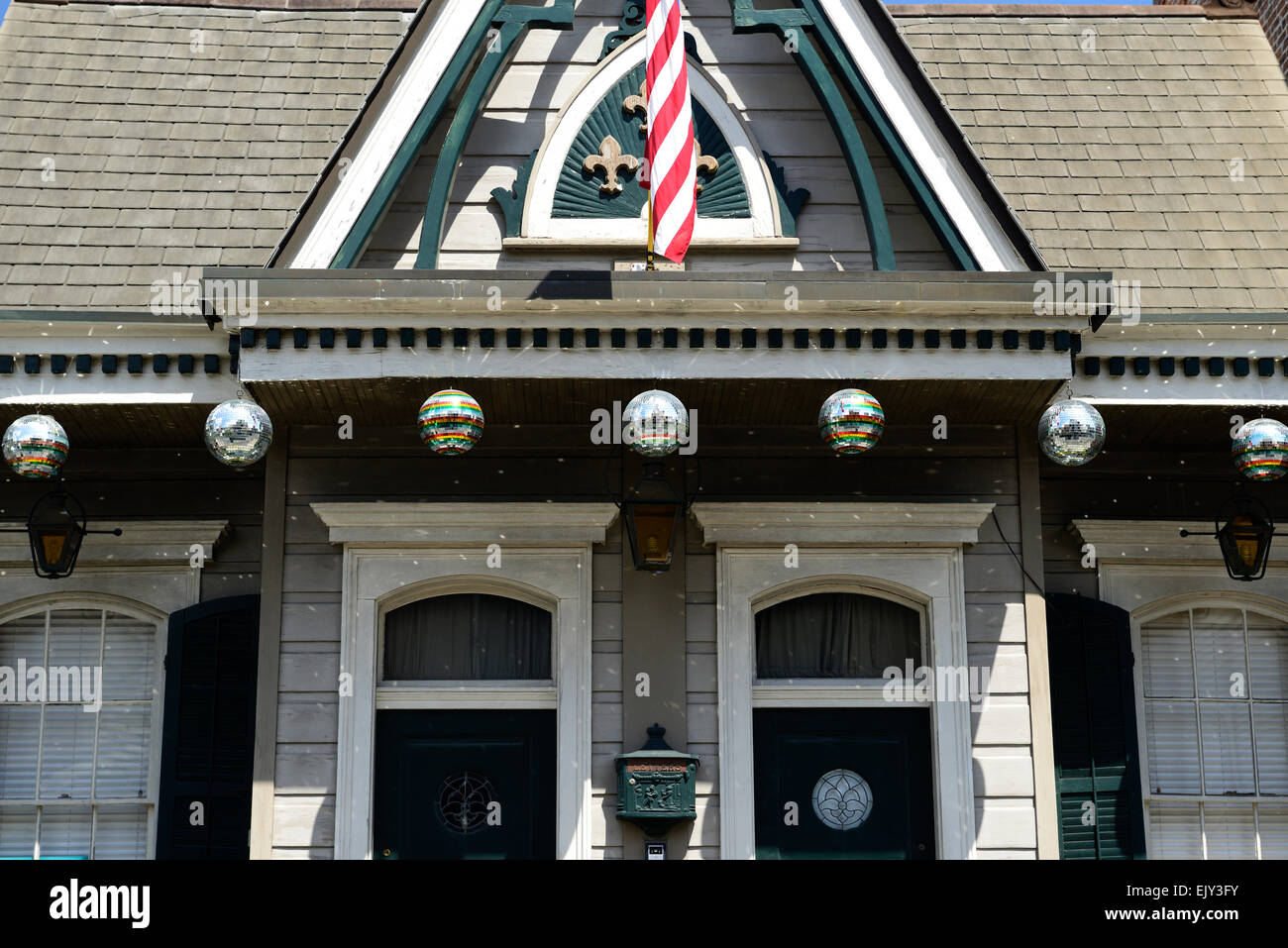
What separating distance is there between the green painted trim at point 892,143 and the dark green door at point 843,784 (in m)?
2.56

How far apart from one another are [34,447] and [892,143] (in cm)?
474

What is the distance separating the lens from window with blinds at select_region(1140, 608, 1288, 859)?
8812 millimetres

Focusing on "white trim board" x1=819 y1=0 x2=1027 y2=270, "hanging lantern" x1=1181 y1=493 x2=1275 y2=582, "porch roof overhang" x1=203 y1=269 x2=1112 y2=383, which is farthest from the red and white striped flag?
"hanging lantern" x1=1181 y1=493 x2=1275 y2=582

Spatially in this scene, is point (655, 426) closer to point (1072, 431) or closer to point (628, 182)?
point (1072, 431)

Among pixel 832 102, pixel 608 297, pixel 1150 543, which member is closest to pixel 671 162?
pixel 608 297

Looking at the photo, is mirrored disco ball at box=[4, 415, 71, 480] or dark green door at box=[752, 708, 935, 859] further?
dark green door at box=[752, 708, 935, 859]

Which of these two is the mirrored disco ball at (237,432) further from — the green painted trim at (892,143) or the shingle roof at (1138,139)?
the shingle roof at (1138,139)

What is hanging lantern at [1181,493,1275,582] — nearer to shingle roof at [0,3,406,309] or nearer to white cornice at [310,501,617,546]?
white cornice at [310,501,617,546]

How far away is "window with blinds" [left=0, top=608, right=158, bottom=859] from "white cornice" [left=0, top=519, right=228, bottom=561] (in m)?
0.35

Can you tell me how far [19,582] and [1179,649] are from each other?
677 centimetres

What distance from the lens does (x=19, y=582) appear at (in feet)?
28.8

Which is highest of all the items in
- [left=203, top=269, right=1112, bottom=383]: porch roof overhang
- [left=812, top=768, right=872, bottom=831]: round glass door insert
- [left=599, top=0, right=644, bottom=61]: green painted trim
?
[left=599, top=0, right=644, bottom=61]: green painted trim

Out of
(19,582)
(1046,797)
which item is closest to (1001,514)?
(1046,797)
